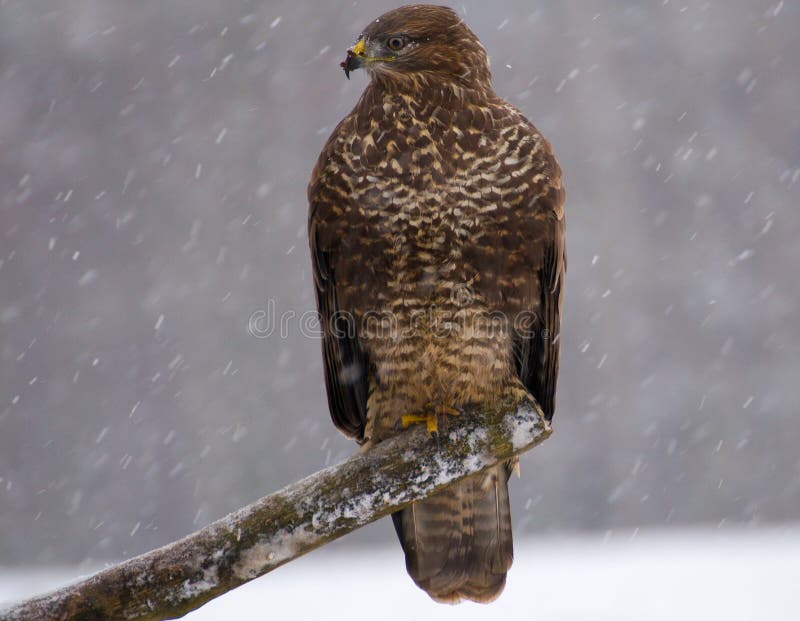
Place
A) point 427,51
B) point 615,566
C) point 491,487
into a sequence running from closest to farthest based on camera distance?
point 427,51 → point 491,487 → point 615,566

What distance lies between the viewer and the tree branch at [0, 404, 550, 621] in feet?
8.61

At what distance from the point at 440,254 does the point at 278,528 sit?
0.91m

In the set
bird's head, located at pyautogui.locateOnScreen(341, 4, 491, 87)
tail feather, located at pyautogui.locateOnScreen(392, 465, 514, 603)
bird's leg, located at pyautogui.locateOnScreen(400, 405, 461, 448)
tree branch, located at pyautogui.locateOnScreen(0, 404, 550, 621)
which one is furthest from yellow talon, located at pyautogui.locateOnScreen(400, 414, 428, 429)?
bird's head, located at pyautogui.locateOnScreen(341, 4, 491, 87)

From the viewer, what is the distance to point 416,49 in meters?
3.22

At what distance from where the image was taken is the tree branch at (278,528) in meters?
2.62

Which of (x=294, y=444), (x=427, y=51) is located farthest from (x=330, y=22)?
(x=427, y=51)

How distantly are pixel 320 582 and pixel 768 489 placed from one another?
486 cm

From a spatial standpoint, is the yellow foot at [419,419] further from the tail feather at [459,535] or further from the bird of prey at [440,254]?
the tail feather at [459,535]

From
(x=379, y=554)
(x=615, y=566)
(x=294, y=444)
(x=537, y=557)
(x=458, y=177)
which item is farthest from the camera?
(x=294, y=444)

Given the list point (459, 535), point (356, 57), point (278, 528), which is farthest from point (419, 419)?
point (356, 57)

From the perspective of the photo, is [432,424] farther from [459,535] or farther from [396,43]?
[396,43]

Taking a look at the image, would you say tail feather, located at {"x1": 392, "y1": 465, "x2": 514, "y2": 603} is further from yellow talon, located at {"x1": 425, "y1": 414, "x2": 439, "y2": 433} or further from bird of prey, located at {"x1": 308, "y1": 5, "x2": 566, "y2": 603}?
yellow talon, located at {"x1": 425, "y1": 414, "x2": 439, "y2": 433}

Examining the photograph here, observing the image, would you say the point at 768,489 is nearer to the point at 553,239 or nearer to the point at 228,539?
the point at 553,239

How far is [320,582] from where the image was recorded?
6848 millimetres
